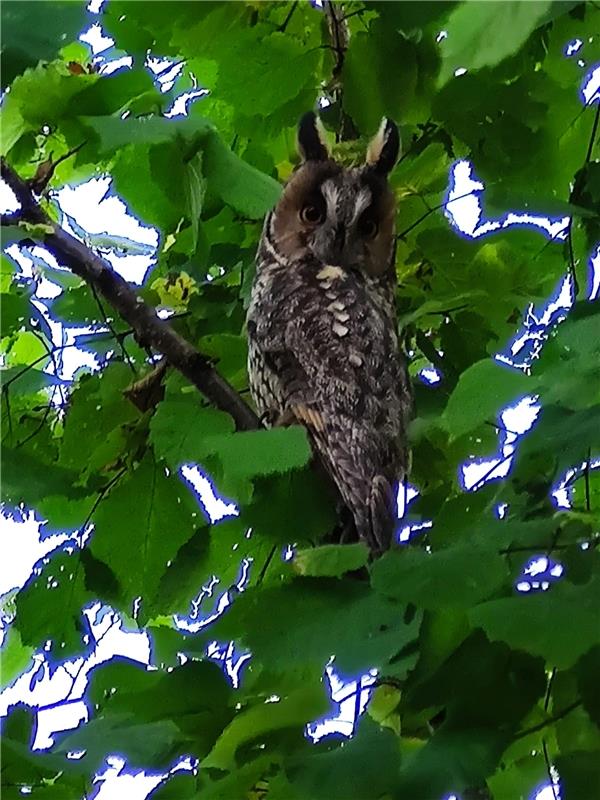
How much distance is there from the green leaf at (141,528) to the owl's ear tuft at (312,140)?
60 centimetres

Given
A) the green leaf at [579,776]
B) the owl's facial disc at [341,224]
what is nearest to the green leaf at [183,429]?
the green leaf at [579,776]

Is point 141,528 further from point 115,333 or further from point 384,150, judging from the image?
point 384,150

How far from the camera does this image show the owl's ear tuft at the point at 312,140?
1551mm

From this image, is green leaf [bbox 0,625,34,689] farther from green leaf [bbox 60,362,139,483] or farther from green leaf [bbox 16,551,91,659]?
green leaf [bbox 60,362,139,483]

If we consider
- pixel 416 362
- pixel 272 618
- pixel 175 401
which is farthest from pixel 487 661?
pixel 416 362

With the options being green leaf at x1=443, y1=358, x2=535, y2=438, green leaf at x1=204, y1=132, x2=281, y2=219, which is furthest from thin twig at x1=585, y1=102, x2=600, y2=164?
green leaf at x1=443, y1=358, x2=535, y2=438

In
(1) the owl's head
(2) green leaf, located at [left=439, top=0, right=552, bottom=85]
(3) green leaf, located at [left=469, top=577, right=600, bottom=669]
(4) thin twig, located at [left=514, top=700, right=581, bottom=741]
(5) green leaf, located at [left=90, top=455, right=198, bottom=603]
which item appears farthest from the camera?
(1) the owl's head

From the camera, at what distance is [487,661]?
880 mm

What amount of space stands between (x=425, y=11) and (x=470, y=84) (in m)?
0.38

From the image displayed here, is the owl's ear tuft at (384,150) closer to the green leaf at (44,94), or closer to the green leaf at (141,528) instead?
the green leaf at (44,94)

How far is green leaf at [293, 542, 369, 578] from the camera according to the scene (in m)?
0.91

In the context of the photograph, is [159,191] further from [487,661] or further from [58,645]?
[487,661]

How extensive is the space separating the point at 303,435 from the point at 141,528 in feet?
1.13

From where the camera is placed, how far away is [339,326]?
173cm
